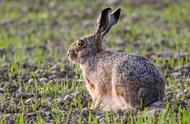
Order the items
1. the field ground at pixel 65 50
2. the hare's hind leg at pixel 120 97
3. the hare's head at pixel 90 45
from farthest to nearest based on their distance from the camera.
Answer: the hare's head at pixel 90 45, the hare's hind leg at pixel 120 97, the field ground at pixel 65 50

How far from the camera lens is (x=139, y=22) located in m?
15.3

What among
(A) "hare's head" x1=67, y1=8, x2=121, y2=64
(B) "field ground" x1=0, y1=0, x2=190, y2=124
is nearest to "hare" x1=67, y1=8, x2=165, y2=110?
(A) "hare's head" x1=67, y1=8, x2=121, y2=64

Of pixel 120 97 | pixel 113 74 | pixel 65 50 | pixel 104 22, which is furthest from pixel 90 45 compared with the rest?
pixel 65 50

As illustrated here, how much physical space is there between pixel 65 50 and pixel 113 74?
17.3 ft

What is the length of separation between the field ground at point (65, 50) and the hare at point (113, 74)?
0.20 metres

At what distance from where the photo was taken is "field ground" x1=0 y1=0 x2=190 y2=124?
7371mm

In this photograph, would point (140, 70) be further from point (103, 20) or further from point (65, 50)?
point (65, 50)

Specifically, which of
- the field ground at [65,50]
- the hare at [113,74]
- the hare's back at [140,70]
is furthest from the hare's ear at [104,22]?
the hare's back at [140,70]

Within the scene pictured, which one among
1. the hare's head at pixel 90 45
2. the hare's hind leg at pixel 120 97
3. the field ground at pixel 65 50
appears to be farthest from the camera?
the hare's head at pixel 90 45

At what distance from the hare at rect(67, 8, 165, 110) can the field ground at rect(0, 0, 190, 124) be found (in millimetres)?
205

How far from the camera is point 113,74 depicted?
7.64 metres

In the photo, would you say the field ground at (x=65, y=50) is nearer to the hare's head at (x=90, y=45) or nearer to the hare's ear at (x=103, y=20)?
the hare's head at (x=90, y=45)

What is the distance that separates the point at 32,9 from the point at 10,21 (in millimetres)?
1559

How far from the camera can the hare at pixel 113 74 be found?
7410mm
